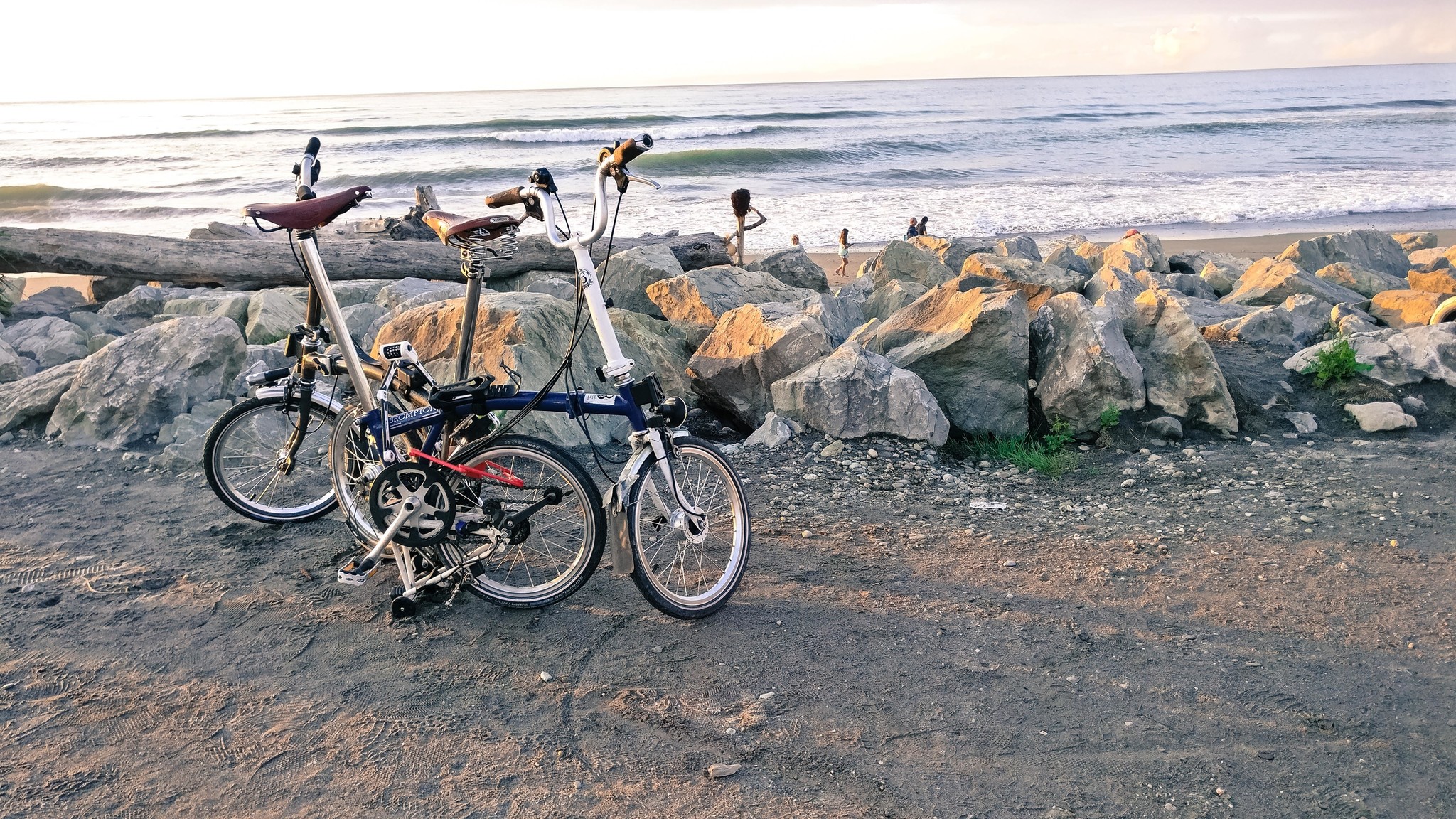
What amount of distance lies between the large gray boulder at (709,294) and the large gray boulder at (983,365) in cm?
190

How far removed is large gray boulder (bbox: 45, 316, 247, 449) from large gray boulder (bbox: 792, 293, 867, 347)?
13.2 ft

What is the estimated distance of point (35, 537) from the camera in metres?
4.64

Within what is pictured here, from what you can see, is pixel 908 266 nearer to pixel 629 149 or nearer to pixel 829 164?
pixel 629 149

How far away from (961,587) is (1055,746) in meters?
1.13

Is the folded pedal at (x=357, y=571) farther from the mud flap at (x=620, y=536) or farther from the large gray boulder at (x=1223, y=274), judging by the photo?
the large gray boulder at (x=1223, y=274)

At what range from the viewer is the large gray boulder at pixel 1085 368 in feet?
18.7

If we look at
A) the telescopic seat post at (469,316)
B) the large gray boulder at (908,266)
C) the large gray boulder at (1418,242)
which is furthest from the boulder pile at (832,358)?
the large gray boulder at (1418,242)

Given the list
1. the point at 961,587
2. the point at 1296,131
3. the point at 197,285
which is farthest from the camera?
the point at 1296,131

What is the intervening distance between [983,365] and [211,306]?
6.71 m

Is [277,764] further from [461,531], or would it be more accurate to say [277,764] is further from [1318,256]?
[1318,256]

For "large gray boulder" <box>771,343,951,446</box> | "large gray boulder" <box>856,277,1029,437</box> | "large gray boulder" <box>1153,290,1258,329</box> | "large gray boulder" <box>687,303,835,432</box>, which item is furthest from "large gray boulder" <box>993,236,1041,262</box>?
"large gray boulder" <box>771,343,951,446</box>

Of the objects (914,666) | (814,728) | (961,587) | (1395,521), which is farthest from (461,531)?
(1395,521)

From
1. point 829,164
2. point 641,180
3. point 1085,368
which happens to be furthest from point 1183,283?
point 829,164

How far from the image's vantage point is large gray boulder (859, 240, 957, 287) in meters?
9.52
